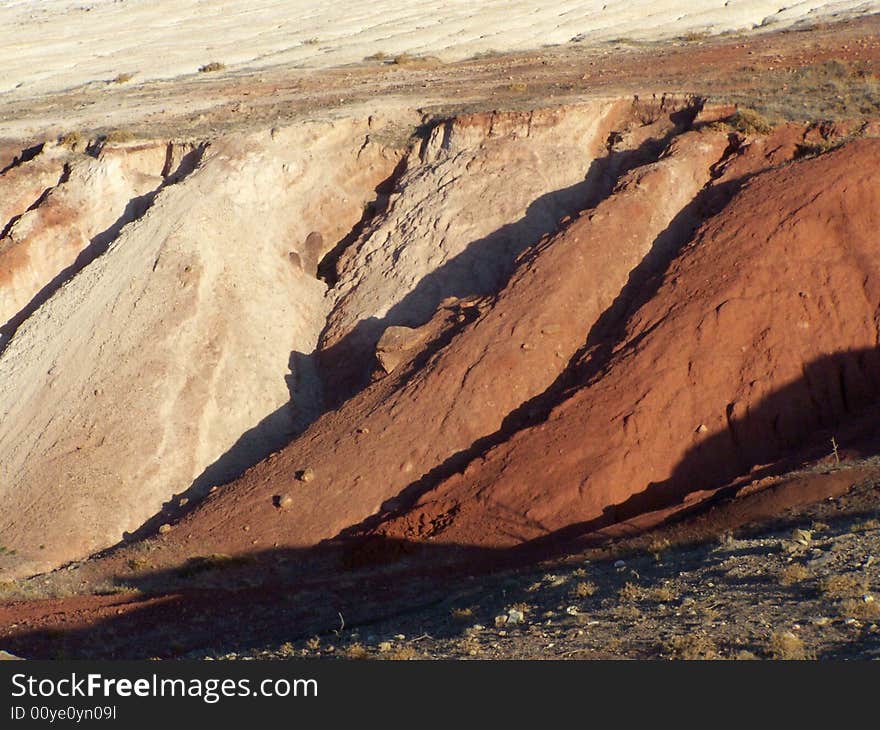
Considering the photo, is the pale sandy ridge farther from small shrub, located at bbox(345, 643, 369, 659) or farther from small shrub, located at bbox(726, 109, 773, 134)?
small shrub, located at bbox(345, 643, 369, 659)

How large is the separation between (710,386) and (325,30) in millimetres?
42137

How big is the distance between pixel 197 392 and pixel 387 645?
11369 mm

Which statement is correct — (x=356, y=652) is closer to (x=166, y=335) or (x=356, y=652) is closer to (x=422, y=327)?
(x=422, y=327)

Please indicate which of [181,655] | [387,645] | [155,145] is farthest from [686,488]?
[155,145]

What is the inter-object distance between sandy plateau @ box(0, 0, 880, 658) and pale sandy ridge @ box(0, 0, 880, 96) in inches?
476

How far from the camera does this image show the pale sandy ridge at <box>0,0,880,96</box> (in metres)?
42.4

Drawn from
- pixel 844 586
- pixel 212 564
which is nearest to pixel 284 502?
pixel 212 564

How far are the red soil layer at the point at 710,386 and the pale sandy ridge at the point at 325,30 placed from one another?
2386 centimetres

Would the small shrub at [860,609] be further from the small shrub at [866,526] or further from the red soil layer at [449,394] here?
the red soil layer at [449,394]

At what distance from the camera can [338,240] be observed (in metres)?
25.4

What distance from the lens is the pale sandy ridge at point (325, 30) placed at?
139 ft

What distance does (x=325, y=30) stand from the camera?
176 feet

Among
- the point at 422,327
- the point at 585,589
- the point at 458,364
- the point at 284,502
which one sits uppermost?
the point at 422,327

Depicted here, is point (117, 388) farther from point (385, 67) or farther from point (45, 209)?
point (385, 67)
